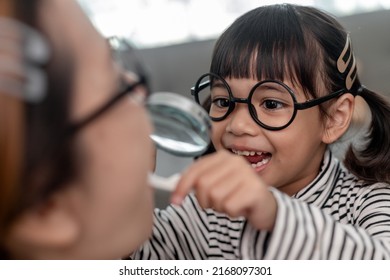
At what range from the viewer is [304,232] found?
493 mm

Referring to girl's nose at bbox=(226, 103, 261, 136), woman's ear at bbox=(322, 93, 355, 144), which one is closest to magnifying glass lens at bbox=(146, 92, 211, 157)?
girl's nose at bbox=(226, 103, 261, 136)

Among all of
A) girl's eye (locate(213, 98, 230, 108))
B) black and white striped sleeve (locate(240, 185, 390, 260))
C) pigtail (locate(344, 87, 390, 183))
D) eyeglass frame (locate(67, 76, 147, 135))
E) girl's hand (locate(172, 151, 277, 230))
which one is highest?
eyeglass frame (locate(67, 76, 147, 135))

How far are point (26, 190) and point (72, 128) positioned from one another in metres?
0.05

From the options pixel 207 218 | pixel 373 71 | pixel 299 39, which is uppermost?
pixel 299 39

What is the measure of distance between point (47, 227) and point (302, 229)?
22 centimetres

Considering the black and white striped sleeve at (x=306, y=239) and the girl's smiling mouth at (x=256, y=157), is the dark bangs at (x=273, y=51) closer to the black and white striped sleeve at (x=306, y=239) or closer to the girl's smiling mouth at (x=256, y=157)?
the girl's smiling mouth at (x=256, y=157)

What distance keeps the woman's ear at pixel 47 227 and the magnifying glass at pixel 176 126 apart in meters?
0.08

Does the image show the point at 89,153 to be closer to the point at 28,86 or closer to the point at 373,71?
the point at 28,86

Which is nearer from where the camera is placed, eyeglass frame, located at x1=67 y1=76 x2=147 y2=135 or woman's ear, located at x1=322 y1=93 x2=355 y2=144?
eyeglass frame, located at x1=67 y1=76 x2=147 y2=135

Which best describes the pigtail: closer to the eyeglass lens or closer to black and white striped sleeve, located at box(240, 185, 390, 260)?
the eyeglass lens

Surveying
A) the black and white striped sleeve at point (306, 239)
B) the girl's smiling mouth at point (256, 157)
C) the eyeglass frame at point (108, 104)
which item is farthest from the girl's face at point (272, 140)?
the eyeglass frame at point (108, 104)

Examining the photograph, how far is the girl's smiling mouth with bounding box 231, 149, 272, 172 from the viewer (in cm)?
75

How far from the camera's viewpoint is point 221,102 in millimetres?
→ 762
